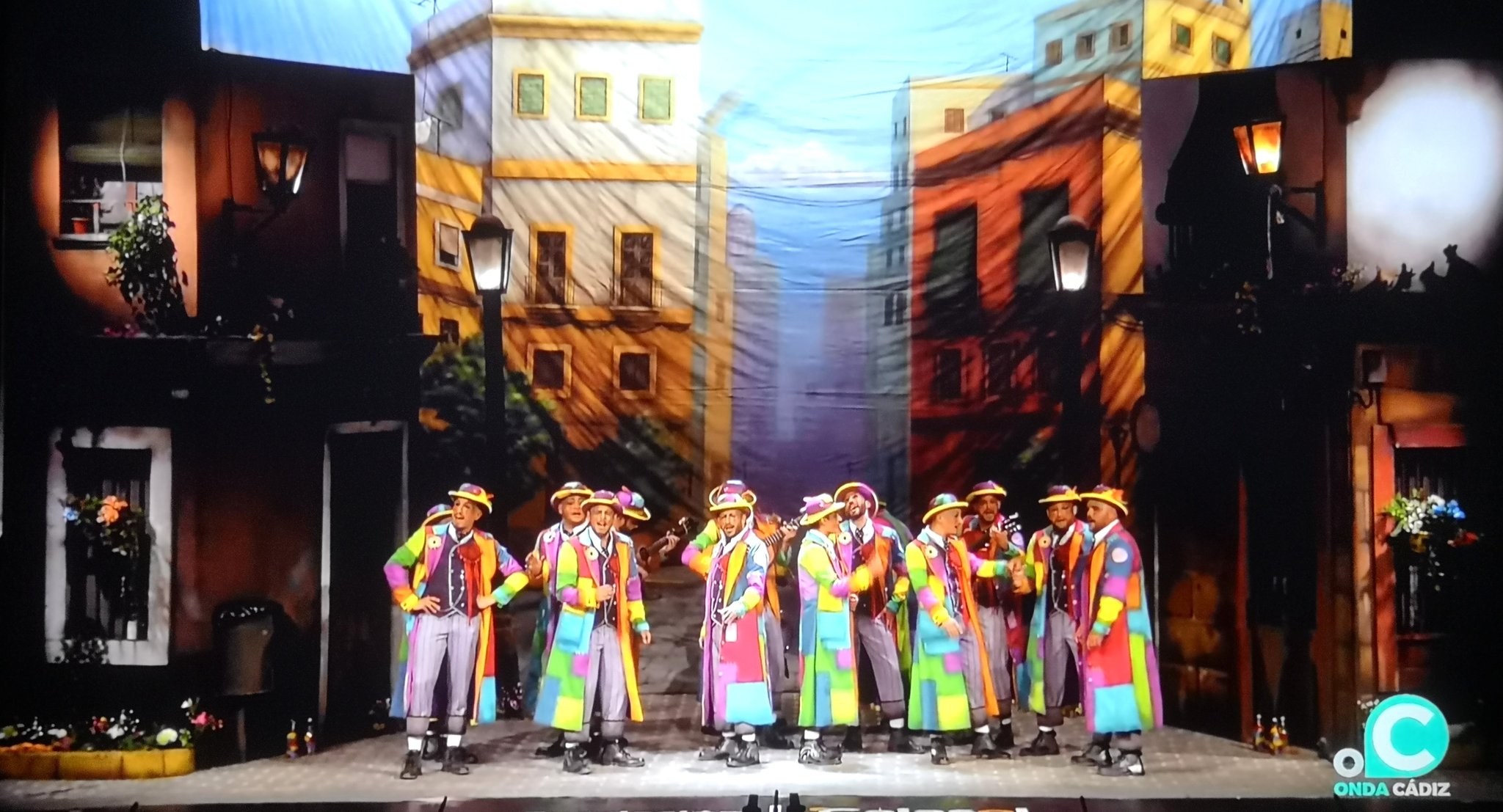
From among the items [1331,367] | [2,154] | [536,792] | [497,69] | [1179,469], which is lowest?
[536,792]

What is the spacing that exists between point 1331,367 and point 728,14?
3.02 m

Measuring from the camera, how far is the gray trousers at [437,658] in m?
5.51

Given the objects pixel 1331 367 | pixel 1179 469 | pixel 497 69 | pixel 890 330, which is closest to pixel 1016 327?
pixel 890 330

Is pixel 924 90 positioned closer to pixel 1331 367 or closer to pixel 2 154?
pixel 1331 367

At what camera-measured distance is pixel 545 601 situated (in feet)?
18.5

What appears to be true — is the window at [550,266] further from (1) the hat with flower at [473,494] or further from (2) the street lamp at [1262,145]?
(2) the street lamp at [1262,145]

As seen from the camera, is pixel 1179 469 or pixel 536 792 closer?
pixel 536 792

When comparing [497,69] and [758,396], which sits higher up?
[497,69]

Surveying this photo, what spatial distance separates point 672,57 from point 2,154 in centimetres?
295

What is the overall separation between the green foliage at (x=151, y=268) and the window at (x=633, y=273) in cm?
187

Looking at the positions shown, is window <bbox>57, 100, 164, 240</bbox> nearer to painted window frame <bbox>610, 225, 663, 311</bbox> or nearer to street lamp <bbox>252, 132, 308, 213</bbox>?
street lamp <bbox>252, 132, 308, 213</bbox>

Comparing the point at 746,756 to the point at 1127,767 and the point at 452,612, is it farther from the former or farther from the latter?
the point at 1127,767

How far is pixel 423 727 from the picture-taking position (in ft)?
A: 18.2

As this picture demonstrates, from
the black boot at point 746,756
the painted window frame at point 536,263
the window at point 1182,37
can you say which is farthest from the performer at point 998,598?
the window at point 1182,37
